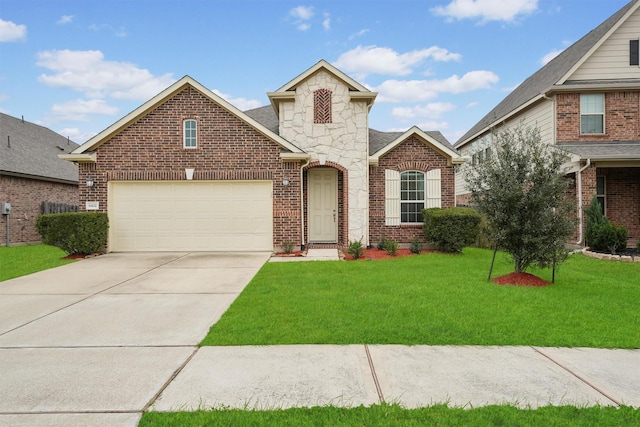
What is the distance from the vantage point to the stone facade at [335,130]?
45.1ft

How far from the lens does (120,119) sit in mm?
12641

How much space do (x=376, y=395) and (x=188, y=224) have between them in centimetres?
1101

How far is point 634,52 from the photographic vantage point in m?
15.6

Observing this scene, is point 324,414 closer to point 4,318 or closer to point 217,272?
point 4,318

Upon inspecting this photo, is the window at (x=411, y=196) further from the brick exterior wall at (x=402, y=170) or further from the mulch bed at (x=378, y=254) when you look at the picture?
the mulch bed at (x=378, y=254)

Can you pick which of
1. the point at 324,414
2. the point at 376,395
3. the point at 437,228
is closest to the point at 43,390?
the point at 324,414

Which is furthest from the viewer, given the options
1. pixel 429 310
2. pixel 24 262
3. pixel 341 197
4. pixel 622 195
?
pixel 622 195

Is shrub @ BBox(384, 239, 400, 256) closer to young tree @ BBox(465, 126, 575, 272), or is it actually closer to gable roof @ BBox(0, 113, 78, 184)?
young tree @ BBox(465, 126, 575, 272)

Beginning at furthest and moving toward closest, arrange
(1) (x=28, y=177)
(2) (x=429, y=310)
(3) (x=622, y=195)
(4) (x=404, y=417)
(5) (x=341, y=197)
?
(1) (x=28, y=177) → (3) (x=622, y=195) → (5) (x=341, y=197) → (2) (x=429, y=310) → (4) (x=404, y=417)

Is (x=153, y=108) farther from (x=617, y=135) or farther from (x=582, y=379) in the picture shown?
(x=617, y=135)

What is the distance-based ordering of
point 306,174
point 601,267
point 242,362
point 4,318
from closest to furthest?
point 242,362 < point 4,318 < point 601,267 < point 306,174

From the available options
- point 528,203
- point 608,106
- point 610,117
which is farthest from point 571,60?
point 528,203

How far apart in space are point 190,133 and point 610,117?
52.1 ft

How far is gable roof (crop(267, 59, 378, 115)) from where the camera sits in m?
13.5
